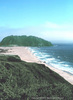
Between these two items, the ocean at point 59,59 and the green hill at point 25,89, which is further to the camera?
the ocean at point 59,59

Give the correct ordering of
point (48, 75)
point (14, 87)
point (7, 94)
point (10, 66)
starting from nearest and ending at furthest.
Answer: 1. point (7, 94)
2. point (14, 87)
3. point (10, 66)
4. point (48, 75)

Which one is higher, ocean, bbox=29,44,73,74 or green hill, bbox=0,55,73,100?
green hill, bbox=0,55,73,100

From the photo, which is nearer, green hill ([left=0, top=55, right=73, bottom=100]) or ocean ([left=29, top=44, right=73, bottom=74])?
green hill ([left=0, top=55, right=73, bottom=100])

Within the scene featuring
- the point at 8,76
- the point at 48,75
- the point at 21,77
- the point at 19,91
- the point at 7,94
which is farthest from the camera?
the point at 48,75

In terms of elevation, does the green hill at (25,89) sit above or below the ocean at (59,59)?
above

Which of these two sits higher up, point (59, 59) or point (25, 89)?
point (25, 89)

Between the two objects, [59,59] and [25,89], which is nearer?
[25,89]

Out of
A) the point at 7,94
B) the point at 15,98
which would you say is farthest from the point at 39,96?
the point at 7,94

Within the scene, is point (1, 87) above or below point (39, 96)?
above

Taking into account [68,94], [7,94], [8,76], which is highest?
[8,76]

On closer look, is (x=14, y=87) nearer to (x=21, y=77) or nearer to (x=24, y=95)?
(x=24, y=95)

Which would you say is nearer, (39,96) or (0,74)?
(39,96)
